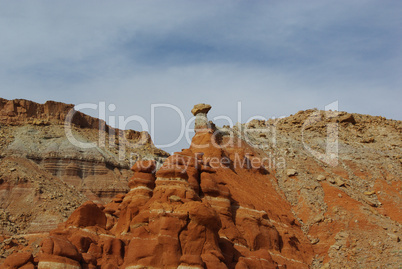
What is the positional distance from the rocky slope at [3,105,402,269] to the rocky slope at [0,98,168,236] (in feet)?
34.3

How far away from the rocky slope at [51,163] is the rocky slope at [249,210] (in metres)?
10.4

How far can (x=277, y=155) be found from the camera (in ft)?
189

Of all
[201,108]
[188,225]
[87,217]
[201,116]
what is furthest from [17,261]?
[201,108]

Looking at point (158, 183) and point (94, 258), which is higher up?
point (158, 183)

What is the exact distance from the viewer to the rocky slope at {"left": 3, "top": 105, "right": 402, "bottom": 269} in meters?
32.5

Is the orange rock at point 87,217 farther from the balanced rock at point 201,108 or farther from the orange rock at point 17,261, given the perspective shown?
the balanced rock at point 201,108

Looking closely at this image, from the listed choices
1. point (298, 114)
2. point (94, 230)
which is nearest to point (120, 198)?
point (94, 230)

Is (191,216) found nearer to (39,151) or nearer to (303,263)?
(303,263)

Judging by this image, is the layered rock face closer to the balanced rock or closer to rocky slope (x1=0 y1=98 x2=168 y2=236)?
the balanced rock

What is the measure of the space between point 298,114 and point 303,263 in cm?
3493

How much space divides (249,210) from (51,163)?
50349 mm

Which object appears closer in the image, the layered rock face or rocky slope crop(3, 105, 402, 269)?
the layered rock face

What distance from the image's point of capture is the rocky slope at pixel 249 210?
32.5 m

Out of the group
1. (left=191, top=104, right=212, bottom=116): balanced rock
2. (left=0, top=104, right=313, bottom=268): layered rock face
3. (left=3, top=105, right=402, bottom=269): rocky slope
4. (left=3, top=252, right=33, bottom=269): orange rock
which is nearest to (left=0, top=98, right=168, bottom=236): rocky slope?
(left=3, top=105, right=402, bottom=269): rocky slope
